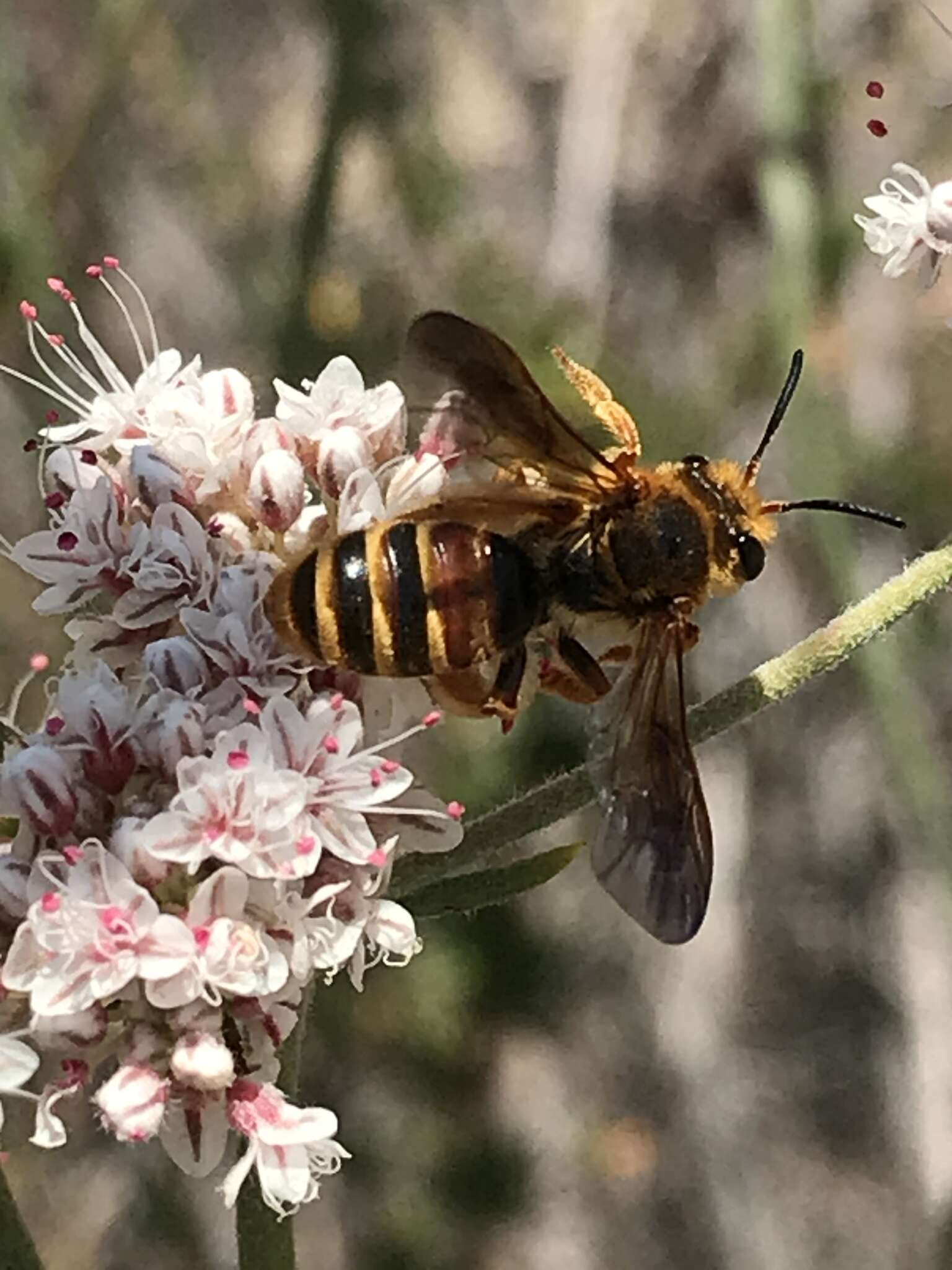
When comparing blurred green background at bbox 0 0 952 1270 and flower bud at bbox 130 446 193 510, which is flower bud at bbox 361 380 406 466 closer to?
flower bud at bbox 130 446 193 510

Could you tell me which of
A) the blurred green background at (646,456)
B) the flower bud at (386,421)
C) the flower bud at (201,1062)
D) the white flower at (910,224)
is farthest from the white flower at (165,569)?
the blurred green background at (646,456)

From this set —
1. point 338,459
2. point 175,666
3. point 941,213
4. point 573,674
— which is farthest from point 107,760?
point 941,213

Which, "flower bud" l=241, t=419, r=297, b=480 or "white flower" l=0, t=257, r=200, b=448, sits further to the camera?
"white flower" l=0, t=257, r=200, b=448

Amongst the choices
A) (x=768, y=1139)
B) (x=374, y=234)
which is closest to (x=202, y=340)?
(x=374, y=234)

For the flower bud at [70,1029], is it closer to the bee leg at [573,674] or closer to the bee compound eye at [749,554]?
the bee leg at [573,674]

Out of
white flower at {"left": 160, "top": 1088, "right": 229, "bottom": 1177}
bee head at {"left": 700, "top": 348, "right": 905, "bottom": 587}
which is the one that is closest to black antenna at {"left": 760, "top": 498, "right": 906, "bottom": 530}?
bee head at {"left": 700, "top": 348, "right": 905, "bottom": 587}
